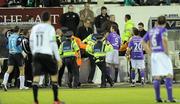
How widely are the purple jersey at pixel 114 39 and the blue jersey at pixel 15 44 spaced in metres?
4.04

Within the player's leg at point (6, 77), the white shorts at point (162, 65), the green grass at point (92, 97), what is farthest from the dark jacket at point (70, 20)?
the white shorts at point (162, 65)

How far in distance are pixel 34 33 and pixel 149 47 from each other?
320cm

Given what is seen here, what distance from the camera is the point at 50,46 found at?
1472 cm

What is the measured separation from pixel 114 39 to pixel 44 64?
32.4 feet

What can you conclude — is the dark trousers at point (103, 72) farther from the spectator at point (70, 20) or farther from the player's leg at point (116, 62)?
the spectator at point (70, 20)

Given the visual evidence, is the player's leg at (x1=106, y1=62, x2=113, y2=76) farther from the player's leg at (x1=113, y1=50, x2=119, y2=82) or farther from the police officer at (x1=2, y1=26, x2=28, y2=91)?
the police officer at (x1=2, y1=26, x2=28, y2=91)

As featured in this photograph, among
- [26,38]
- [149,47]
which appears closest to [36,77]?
[149,47]

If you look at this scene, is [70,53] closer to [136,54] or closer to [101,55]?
[101,55]

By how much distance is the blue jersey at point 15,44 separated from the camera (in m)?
22.4

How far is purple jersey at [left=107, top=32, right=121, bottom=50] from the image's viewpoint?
24375 mm

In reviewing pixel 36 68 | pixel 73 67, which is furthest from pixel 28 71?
pixel 36 68

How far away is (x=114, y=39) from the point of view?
80.0 ft

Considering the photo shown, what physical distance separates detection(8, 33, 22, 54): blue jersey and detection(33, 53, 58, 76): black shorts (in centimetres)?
769

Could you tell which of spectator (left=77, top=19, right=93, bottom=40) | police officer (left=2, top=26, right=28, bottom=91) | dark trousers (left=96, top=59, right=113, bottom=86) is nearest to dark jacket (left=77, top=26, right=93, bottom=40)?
spectator (left=77, top=19, right=93, bottom=40)
